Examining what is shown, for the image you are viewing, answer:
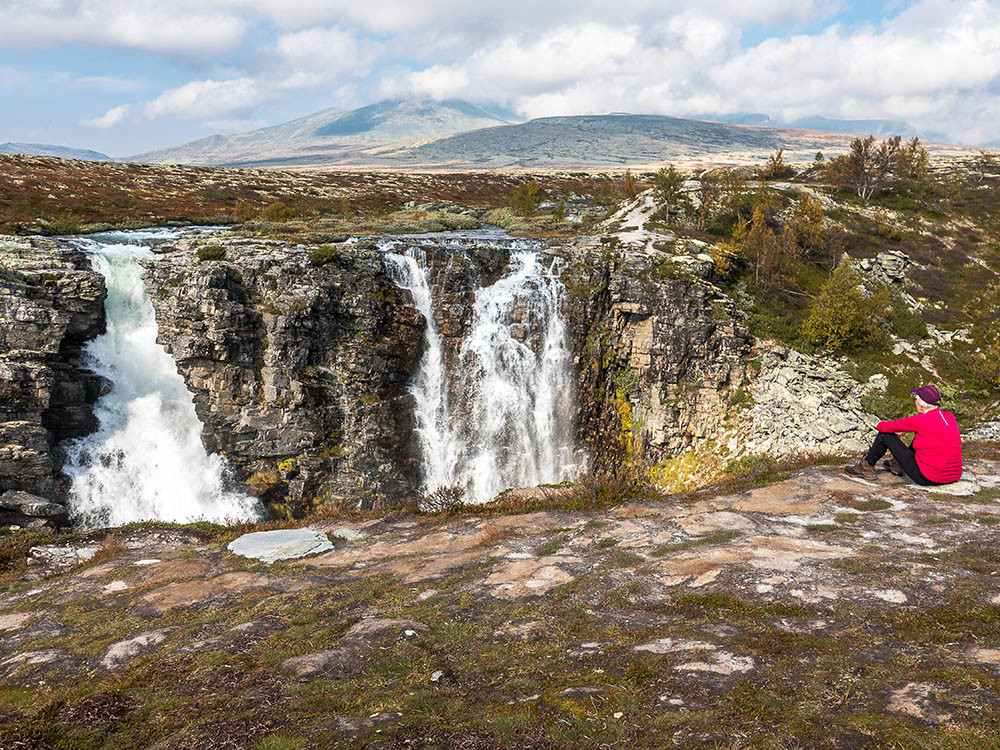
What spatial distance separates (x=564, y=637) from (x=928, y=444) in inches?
434

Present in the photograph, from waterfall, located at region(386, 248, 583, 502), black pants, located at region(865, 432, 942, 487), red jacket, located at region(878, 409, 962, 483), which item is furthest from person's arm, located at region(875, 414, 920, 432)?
waterfall, located at region(386, 248, 583, 502)

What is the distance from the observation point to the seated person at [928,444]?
12.0m

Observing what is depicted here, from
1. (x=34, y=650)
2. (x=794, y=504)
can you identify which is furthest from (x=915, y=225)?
(x=34, y=650)

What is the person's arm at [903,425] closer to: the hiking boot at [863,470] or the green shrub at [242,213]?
the hiking boot at [863,470]

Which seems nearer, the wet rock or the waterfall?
the wet rock

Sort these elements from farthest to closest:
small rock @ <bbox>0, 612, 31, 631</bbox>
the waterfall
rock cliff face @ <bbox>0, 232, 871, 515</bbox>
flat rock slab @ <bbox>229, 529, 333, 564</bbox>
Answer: the waterfall
rock cliff face @ <bbox>0, 232, 871, 515</bbox>
flat rock slab @ <bbox>229, 529, 333, 564</bbox>
small rock @ <bbox>0, 612, 31, 631</bbox>

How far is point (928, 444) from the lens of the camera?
12.4 m

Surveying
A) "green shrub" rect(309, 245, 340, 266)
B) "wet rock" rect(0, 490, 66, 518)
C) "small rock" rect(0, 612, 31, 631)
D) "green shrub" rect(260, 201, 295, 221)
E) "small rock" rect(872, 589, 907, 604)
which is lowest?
"wet rock" rect(0, 490, 66, 518)

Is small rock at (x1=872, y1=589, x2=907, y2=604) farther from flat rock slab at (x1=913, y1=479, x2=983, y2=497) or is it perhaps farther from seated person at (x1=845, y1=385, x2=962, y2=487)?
flat rock slab at (x1=913, y1=479, x2=983, y2=497)

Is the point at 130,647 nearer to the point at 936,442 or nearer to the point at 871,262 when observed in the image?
the point at 936,442

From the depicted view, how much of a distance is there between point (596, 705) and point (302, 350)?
90.8ft

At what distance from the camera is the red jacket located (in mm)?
12000

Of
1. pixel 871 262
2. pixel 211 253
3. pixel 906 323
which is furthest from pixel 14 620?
pixel 871 262

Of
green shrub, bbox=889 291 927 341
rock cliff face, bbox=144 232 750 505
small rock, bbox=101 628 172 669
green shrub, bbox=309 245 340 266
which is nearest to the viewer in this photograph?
small rock, bbox=101 628 172 669
